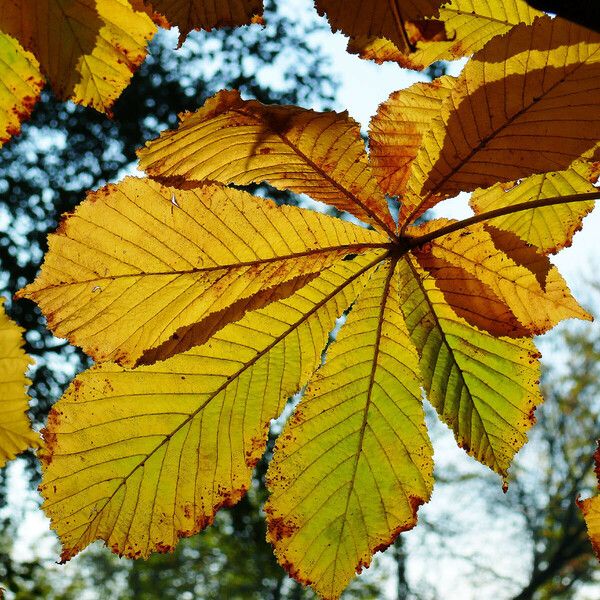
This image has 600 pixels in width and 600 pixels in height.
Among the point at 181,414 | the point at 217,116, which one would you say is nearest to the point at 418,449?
the point at 181,414

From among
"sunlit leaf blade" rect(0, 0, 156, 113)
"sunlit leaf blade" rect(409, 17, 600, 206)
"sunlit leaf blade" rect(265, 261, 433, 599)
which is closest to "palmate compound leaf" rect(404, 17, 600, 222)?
"sunlit leaf blade" rect(409, 17, 600, 206)

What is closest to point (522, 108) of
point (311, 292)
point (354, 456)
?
point (311, 292)

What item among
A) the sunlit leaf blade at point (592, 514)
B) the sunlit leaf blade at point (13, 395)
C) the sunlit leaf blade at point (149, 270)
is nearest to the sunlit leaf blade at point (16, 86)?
the sunlit leaf blade at point (149, 270)

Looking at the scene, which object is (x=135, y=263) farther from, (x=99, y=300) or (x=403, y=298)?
(x=403, y=298)

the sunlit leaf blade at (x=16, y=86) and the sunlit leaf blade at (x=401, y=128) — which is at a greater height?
the sunlit leaf blade at (x=16, y=86)

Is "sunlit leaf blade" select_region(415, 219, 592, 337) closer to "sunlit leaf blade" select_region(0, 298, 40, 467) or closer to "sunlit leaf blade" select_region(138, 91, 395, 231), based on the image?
"sunlit leaf blade" select_region(138, 91, 395, 231)

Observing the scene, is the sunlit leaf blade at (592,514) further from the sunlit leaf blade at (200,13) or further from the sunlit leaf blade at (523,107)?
the sunlit leaf blade at (200,13)

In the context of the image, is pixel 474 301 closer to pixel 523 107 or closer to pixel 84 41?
pixel 523 107

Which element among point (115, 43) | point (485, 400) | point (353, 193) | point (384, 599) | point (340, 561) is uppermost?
point (384, 599)
